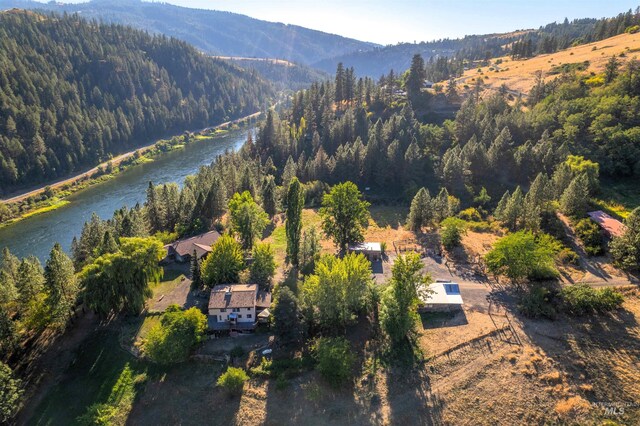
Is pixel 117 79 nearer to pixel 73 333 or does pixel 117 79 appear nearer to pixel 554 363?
pixel 73 333

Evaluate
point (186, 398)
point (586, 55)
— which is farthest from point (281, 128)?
point (586, 55)

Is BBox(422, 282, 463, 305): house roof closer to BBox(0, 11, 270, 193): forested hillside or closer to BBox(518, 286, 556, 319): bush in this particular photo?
BBox(518, 286, 556, 319): bush

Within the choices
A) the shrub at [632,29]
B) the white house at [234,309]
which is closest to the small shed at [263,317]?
the white house at [234,309]

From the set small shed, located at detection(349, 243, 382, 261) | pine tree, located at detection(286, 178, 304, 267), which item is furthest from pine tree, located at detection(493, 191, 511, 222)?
pine tree, located at detection(286, 178, 304, 267)

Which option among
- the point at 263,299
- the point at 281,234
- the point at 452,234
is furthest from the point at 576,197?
the point at 263,299

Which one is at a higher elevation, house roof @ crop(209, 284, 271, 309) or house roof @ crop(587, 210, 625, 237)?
house roof @ crop(587, 210, 625, 237)

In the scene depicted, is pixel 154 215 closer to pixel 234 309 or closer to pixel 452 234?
pixel 234 309

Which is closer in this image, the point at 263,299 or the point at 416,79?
the point at 263,299
